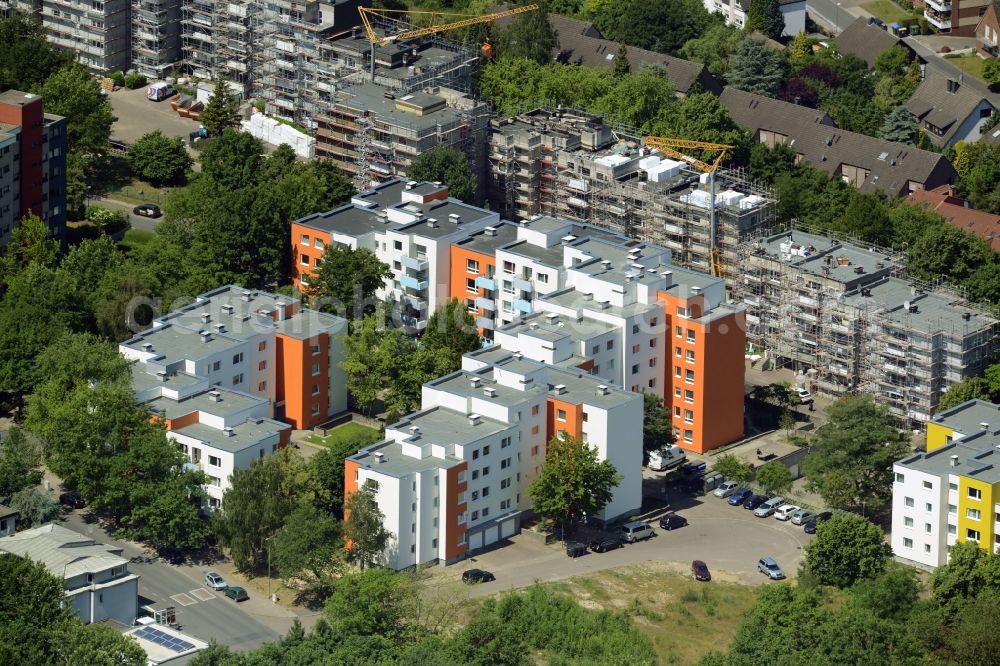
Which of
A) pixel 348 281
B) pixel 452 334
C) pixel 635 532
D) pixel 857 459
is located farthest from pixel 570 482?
pixel 348 281

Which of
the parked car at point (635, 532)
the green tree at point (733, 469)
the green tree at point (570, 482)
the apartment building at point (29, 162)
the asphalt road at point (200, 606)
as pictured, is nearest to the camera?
the asphalt road at point (200, 606)

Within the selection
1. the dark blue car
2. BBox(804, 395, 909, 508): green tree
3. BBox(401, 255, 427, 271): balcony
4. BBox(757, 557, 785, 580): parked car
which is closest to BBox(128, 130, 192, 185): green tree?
BBox(401, 255, 427, 271): balcony

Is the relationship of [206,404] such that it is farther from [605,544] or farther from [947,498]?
[947,498]

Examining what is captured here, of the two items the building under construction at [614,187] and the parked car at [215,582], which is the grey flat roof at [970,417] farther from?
the parked car at [215,582]

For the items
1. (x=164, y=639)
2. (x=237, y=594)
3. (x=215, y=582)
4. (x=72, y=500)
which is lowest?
(x=237, y=594)

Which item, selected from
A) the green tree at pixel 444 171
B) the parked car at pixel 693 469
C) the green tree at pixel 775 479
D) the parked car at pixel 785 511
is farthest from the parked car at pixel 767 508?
the green tree at pixel 444 171

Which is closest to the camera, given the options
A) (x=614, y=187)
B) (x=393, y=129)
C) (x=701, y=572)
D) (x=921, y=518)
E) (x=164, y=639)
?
(x=164, y=639)

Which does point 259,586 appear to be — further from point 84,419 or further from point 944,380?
point 944,380

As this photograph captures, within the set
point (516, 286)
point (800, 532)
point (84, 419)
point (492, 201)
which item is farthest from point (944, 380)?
point (84, 419)
